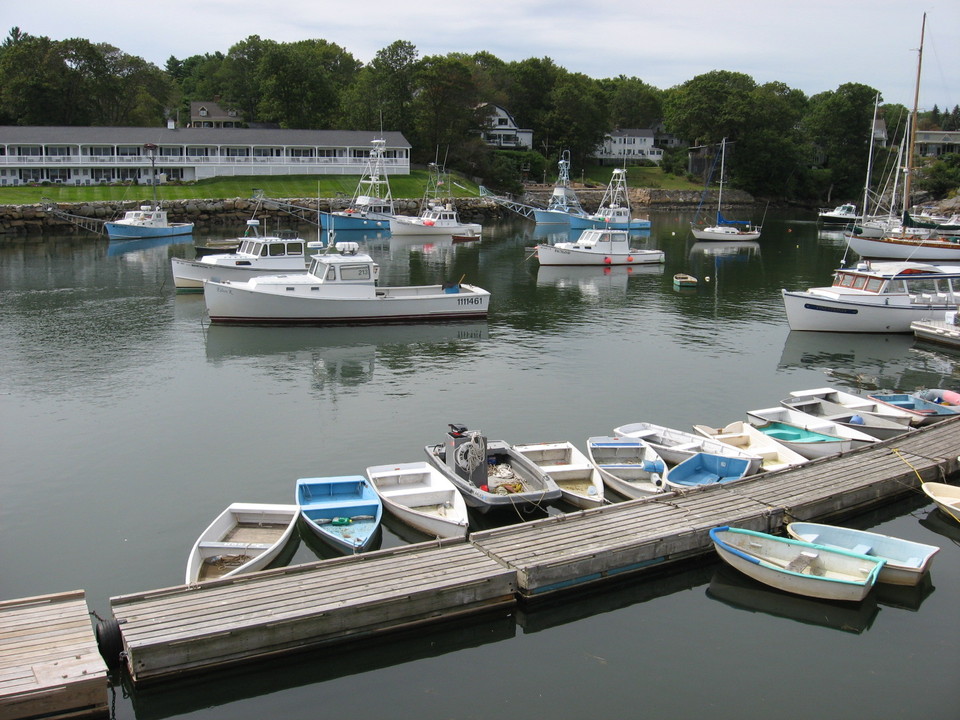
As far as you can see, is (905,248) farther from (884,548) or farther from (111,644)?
(111,644)

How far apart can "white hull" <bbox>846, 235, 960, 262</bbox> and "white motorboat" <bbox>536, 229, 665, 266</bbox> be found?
19.2 metres

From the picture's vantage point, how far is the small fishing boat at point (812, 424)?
70.4 ft

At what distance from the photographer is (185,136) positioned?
98.7m

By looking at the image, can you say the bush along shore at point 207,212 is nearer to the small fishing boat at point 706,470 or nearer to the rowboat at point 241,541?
the rowboat at point 241,541

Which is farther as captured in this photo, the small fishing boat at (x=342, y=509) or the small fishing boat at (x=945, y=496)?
the small fishing boat at (x=945, y=496)

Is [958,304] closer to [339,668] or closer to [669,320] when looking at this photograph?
[669,320]

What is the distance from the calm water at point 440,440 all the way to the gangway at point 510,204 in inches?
2155

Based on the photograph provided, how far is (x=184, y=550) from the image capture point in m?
16.3

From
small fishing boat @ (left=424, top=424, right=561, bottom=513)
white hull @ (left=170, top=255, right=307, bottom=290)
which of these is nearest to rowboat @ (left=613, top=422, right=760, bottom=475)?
small fishing boat @ (left=424, top=424, right=561, bottom=513)

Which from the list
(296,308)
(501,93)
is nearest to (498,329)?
(296,308)

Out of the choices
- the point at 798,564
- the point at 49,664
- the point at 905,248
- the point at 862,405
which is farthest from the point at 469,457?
the point at 905,248

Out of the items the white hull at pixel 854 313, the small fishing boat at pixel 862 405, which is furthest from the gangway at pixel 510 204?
the small fishing boat at pixel 862 405

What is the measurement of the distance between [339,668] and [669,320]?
1250 inches

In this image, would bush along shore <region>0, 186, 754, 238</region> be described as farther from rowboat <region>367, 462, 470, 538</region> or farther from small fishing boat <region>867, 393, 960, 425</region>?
small fishing boat <region>867, 393, 960, 425</region>
